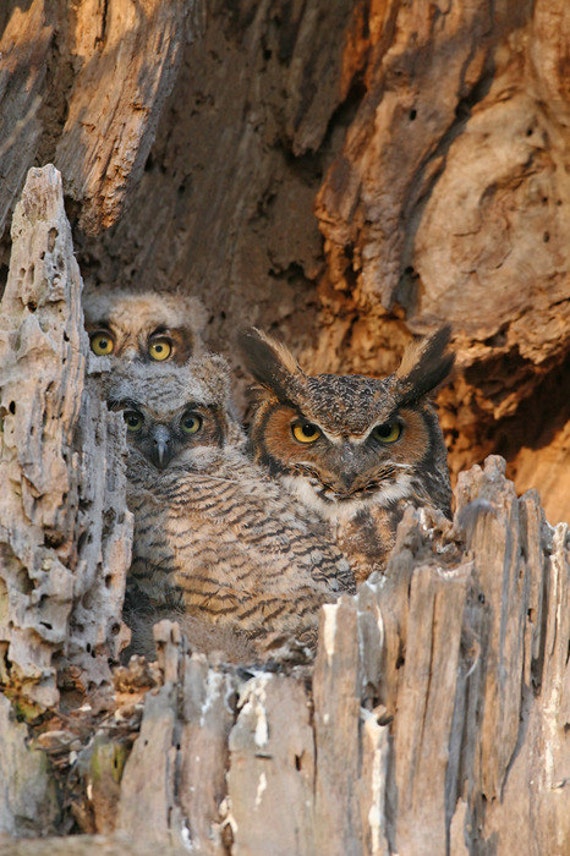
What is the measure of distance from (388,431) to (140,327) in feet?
2.61

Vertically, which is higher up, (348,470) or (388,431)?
(388,431)

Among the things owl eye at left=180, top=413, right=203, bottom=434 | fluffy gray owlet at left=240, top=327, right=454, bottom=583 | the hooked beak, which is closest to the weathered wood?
fluffy gray owlet at left=240, top=327, right=454, bottom=583

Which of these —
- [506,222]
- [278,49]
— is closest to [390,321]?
[506,222]

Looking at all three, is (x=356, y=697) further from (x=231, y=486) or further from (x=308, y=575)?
(x=231, y=486)

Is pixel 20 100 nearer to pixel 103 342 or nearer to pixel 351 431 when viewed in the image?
pixel 103 342

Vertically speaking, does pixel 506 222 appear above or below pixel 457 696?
above

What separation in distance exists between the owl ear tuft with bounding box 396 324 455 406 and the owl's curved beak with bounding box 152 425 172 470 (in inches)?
27.0

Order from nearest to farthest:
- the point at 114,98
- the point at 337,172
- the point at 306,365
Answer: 1. the point at 114,98
2. the point at 337,172
3. the point at 306,365

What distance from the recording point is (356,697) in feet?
6.12

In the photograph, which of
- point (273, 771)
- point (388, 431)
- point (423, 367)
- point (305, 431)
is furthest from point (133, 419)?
point (273, 771)

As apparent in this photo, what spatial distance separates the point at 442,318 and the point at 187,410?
0.94m

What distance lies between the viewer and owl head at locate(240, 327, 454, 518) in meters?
2.93

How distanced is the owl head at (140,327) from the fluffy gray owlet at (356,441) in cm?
22

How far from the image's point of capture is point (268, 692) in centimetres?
187
